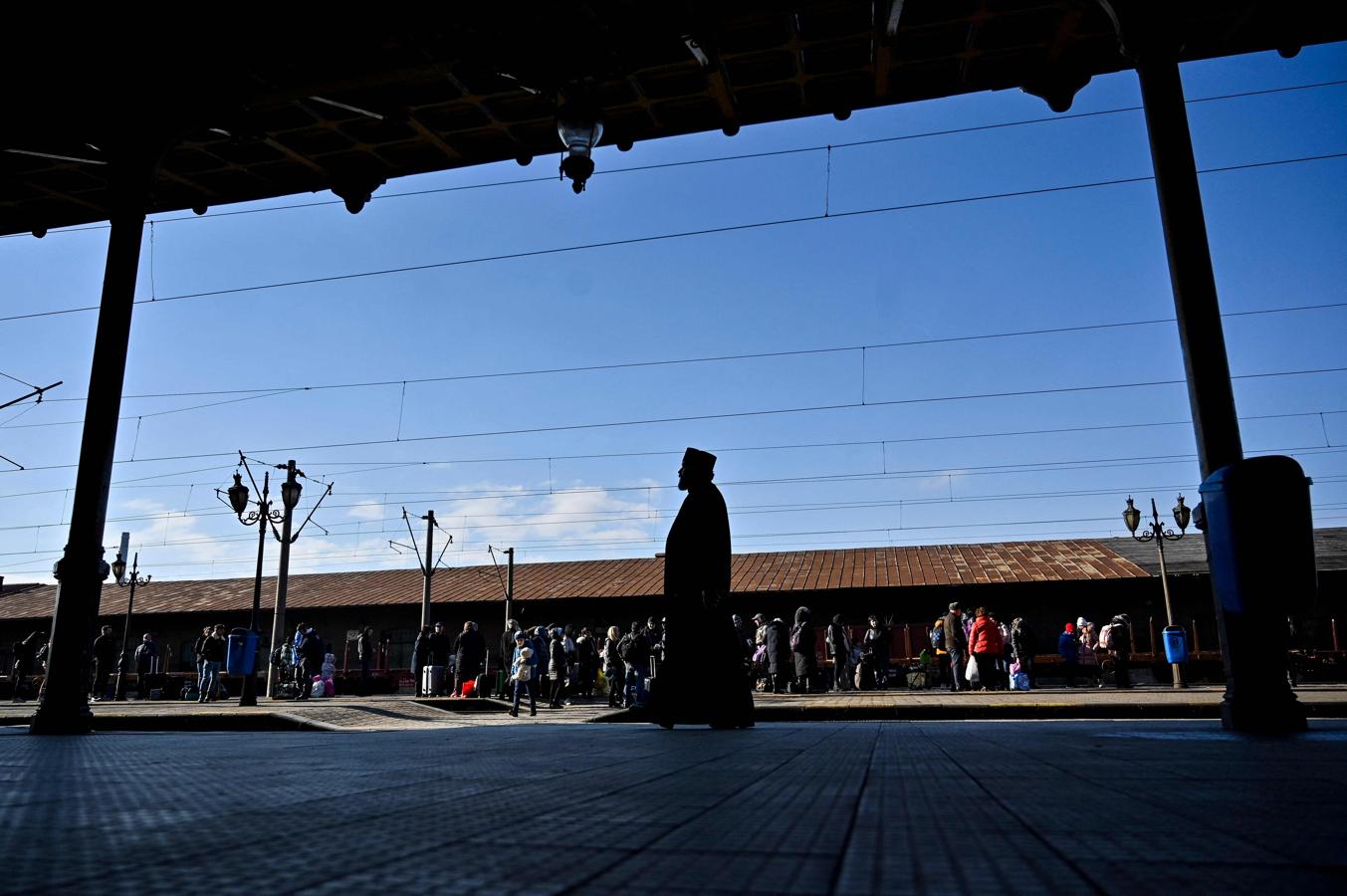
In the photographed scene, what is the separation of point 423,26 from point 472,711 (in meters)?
12.8

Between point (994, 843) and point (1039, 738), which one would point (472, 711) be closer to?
point (1039, 738)

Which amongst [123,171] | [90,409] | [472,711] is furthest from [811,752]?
[472,711]

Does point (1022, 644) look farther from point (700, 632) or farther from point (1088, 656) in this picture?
point (700, 632)

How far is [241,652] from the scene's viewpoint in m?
14.4

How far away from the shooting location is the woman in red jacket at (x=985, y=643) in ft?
51.3

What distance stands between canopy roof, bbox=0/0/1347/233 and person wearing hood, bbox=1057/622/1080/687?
14.9 metres

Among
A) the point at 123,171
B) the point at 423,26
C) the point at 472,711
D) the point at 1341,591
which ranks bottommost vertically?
the point at 472,711

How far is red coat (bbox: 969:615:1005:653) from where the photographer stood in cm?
1565

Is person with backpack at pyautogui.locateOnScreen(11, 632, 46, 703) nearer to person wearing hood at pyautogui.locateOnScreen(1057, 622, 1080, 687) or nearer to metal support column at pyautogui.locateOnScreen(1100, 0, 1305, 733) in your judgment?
person wearing hood at pyautogui.locateOnScreen(1057, 622, 1080, 687)

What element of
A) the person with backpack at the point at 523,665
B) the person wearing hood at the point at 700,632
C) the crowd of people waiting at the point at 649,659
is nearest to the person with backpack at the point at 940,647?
the crowd of people waiting at the point at 649,659

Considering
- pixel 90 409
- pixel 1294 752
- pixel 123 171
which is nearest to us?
pixel 1294 752

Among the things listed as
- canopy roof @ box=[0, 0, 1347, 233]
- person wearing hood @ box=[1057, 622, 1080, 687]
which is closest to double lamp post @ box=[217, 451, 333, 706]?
canopy roof @ box=[0, 0, 1347, 233]

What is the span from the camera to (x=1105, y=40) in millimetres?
7195

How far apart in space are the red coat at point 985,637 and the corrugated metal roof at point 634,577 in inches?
317
